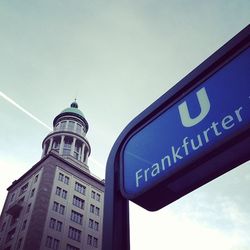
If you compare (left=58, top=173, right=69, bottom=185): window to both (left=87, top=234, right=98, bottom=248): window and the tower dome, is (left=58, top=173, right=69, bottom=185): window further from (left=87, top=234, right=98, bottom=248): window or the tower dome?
(left=87, top=234, right=98, bottom=248): window

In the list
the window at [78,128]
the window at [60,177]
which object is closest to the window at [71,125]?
the window at [78,128]

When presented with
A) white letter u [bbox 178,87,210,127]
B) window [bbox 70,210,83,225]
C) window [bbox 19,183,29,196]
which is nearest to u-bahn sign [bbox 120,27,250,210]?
white letter u [bbox 178,87,210,127]

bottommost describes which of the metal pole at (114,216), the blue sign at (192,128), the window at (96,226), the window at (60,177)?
the metal pole at (114,216)

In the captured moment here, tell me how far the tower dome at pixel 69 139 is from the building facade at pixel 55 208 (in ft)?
1.16

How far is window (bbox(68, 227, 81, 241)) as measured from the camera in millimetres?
40953

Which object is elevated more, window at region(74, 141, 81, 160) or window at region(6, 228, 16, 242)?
window at region(74, 141, 81, 160)

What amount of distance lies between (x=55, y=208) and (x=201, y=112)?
43.1 metres

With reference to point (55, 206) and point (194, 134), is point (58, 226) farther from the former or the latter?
point (194, 134)

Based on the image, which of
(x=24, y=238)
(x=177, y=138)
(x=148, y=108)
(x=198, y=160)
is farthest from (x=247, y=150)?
(x=24, y=238)

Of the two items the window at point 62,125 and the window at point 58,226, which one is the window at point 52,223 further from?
the window at point 62,125

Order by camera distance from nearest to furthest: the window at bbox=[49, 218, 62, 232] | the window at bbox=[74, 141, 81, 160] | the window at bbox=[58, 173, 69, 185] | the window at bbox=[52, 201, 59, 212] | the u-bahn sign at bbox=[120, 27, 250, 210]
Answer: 1. the u-bahn sign at bbox=[120, 27, 250, 210]
2. the window at bbox=[49, 218, 62, 232]
3. the window at bbox=[52, 201, 59, 212]
4. the window at bbox=[58, 173, 69, 185]
5. the window at bbox=[74, 141, 81, 160]

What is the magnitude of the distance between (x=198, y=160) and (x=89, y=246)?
45.3m

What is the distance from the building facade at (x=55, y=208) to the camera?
38.4 metres

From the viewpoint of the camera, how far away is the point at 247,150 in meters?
1.42
